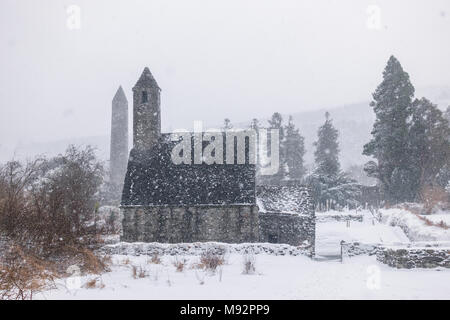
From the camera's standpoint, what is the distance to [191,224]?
28594 millimetres

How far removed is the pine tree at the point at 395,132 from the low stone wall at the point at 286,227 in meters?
16.6

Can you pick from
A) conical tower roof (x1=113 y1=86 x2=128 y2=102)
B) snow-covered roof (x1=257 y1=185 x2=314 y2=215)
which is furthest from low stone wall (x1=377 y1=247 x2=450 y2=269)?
conical tower roof (x1=113 y1=86 x2=128 y2=102)

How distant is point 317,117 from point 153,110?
541 feet

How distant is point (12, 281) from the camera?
10.0 meters

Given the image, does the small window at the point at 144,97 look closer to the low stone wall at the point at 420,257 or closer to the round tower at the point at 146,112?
the round tower at the point at 146,112

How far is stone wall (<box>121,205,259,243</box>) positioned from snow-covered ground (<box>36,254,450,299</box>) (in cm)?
1110

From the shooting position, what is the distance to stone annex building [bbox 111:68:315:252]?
28.4 m

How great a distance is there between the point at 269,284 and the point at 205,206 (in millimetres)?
16868

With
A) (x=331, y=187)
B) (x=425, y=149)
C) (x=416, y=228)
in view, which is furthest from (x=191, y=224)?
(x=425, y=149)

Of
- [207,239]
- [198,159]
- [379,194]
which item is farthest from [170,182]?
[379,194]

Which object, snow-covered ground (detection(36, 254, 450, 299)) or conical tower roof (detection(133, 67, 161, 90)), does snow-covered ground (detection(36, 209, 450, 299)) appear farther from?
conical tower roof (detection(133, 67, 161, 90))

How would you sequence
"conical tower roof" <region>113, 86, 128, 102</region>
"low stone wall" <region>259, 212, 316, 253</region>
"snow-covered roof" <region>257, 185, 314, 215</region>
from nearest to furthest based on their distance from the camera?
"low stone wall" <region>259, 212, 316, 253</region> < "snow-covered roof" <region>257, 185, 314, 215</region> < "conical tower roof" <region>113, 86, 128, 102</region>

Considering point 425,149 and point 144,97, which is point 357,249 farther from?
point 425,149

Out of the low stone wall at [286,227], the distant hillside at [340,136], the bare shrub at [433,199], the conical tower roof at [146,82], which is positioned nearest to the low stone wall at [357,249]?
the low stone wall at [286,227]
